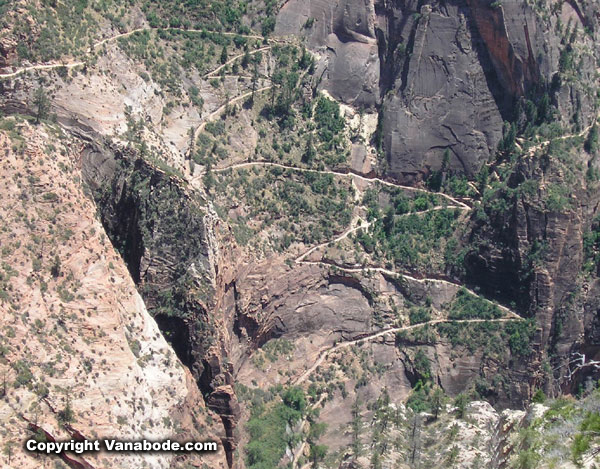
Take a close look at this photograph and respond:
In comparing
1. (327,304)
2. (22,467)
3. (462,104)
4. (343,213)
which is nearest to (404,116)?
(462,104)

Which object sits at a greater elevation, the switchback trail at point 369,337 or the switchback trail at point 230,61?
the switchback trail at point 230,61

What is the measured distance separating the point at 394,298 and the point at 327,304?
259 inches

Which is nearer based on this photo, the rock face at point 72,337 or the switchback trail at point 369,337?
the rock face at point 72,337

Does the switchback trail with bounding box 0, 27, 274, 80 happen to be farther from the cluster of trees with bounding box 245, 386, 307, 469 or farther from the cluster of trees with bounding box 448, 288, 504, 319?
the cluster of trees with bounding box 245, 386, 307, 469

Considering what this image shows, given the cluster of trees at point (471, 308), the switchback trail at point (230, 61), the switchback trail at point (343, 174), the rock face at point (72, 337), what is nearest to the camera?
the rock face at point (72, 337)

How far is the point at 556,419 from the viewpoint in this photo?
3966 cm

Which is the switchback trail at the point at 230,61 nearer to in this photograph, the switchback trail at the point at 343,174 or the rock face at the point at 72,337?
the switchback trail at the point at 343,174

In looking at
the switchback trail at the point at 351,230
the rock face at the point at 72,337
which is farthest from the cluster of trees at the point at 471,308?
the rock face at the point at 72,337

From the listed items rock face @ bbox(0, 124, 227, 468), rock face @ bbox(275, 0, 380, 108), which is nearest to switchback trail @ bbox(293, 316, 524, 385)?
rock face @ bbox(0, 124, 227, 468)

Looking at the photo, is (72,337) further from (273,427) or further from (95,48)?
Result: (95,48)

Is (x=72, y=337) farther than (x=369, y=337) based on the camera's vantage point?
No

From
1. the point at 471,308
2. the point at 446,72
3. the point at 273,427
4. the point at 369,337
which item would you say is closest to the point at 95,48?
the point at 273,427

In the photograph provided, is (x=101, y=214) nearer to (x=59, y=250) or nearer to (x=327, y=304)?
(x=59, y=250)

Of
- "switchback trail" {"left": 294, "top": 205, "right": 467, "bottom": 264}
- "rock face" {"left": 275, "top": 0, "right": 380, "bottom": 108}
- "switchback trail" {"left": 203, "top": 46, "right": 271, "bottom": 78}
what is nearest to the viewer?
"switchback trail" {"left": 294, "top": 205, "right": 467, "bottom": 264}
